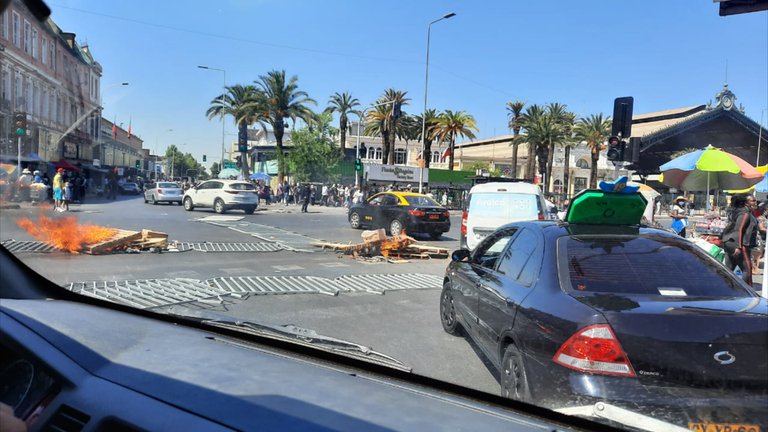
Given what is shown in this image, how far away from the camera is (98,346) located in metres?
2.22

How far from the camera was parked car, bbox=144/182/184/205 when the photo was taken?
542 inches

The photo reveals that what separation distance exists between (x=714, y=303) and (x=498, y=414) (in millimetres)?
1515

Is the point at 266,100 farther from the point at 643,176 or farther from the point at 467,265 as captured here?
the point at 643,176

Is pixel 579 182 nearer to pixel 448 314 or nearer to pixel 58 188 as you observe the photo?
pixel 448 314

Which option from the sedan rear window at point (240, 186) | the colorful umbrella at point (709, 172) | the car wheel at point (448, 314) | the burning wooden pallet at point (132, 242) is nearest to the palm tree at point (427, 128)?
the car wheel at point (448, 314)

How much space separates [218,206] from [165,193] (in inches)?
108

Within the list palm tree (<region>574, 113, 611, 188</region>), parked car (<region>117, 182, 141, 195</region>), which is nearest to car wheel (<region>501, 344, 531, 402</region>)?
palm tree (<region>574, 113, 611, 188</region>)

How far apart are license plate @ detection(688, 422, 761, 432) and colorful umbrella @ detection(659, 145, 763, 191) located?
2.62 meters

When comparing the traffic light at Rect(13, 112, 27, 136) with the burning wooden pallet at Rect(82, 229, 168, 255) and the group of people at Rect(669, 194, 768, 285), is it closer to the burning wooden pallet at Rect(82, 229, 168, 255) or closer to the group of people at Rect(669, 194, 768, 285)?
the burning wooden pallet at Rect(82, 229, 168, 255)

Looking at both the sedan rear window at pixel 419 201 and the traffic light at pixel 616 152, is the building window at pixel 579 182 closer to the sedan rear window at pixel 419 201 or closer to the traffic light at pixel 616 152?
the traffic light at pixel 616 152

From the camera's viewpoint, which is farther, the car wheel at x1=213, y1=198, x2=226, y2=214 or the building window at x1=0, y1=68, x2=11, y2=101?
the car wheel at x1=213, y1=198, x2=226, y2=214

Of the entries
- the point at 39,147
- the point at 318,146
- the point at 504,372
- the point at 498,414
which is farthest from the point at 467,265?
the point at 318,146

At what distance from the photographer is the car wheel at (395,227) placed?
15039mm

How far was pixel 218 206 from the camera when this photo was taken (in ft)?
58.7
